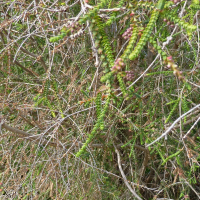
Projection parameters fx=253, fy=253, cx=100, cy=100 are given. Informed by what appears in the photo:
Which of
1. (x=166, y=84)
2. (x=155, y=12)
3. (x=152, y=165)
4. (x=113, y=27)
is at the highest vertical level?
(x=155, y=12)

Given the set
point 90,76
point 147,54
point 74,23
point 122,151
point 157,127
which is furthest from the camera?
point 122,151

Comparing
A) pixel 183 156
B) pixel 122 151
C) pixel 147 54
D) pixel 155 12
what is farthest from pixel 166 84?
pixel 155 12

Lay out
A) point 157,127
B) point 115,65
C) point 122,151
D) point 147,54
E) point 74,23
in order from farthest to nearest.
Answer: point 122,151, point 147,54, point 157,127, point 74,23, point 115,65

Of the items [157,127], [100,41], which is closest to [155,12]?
[100,41]

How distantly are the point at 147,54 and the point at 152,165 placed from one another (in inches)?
40.3

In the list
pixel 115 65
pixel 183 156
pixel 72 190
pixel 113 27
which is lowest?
pixel 72 190

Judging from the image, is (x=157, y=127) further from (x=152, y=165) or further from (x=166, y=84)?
(x=152, y=165)

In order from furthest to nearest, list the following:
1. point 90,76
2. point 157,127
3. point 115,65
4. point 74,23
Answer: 1. point 90,76
2. point 157,127
3. point 74,23
4. point 115,65

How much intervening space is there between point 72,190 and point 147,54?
1287 millimetres

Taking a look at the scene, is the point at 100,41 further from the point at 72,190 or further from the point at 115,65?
the point at 72,190

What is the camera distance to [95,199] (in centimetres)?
189

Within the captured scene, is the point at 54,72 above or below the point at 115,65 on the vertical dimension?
below

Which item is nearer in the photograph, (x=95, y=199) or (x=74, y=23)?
(x=74, y=23)

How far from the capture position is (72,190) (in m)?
1.82
